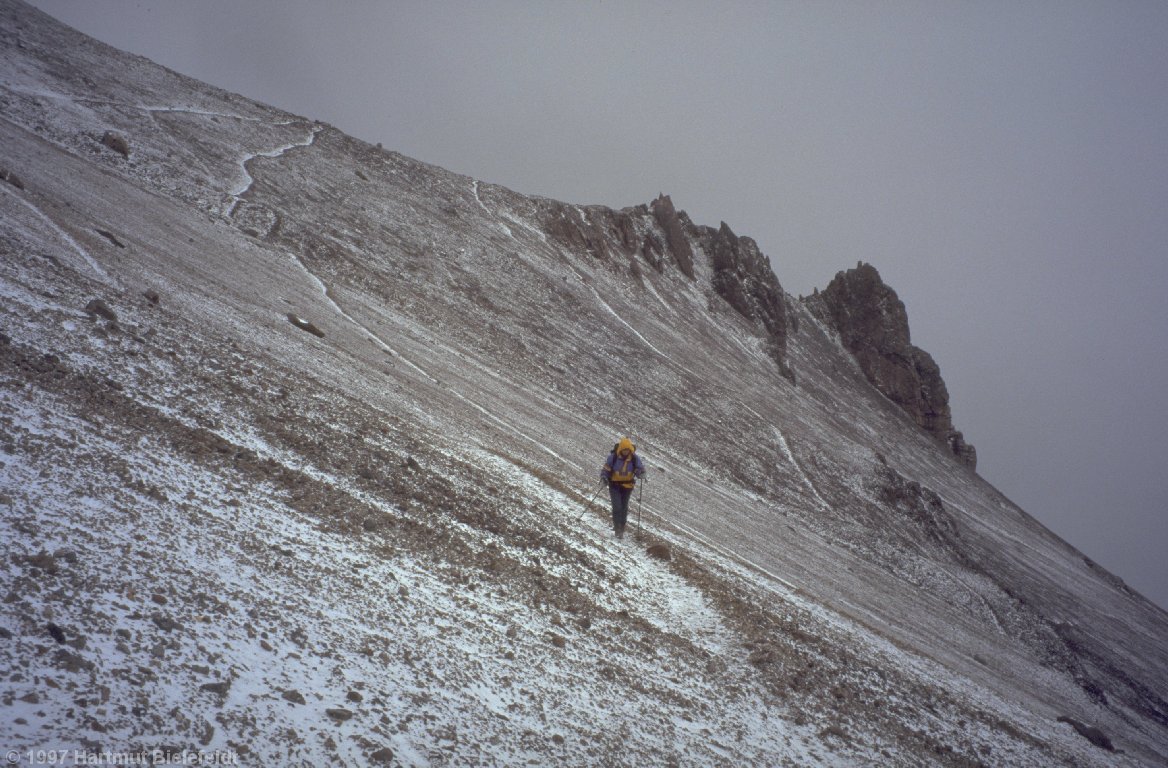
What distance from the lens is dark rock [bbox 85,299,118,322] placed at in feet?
41.2

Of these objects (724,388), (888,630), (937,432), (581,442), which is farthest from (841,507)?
(937,432)

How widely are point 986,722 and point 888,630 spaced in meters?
6.84

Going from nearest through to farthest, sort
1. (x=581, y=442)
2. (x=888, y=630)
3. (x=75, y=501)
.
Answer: (x=75, y=501) → (x=888, y=630) → (x=581, y=442)

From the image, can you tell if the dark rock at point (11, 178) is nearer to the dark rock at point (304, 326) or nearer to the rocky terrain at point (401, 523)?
the rocky terrain at point (401, 523)

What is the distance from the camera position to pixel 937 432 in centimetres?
6819

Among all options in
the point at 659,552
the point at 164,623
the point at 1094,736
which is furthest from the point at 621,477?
the point at 1094,736

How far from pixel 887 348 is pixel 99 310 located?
7253 centimetres

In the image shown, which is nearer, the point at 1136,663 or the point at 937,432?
the point at 1136,663

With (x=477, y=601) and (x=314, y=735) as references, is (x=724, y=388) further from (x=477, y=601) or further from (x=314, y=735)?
(x=314, y=735)

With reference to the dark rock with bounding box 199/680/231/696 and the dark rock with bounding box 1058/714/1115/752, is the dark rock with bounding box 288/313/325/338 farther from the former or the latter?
the dark rock with bounding box 1058/714/1115/752

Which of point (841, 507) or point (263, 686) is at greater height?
point (841, 507)

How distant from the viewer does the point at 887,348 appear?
7156cm

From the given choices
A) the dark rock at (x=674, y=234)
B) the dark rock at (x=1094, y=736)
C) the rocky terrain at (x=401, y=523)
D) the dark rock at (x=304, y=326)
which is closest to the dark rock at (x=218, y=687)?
the rocky terrain at (x=401, y=523)

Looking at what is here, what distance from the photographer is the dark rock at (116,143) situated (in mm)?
28348
